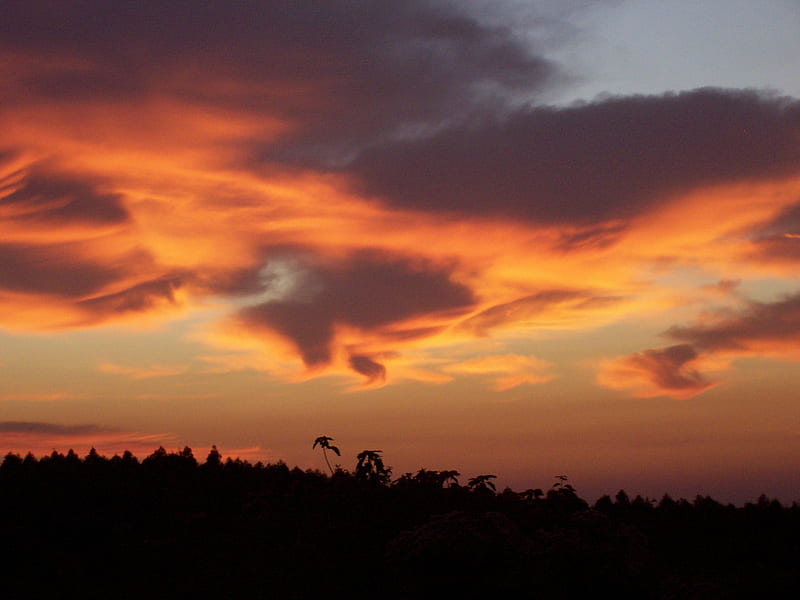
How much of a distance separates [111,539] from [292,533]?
3423 mm

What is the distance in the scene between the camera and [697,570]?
16.9 m

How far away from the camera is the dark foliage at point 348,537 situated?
47.5 ft

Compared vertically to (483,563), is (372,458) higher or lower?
higher

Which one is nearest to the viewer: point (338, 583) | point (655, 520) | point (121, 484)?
point (338, 583)

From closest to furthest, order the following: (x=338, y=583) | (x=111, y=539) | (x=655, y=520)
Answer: (x=338, y=583) → (x=111, y=539) → (x=655, y=520)

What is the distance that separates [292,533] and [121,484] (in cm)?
431

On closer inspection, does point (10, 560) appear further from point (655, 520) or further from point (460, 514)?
point (655, 520)

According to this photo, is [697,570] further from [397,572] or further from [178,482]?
[178,482]

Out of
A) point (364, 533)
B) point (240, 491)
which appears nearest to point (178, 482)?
point (240, 491)

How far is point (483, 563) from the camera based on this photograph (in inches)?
560

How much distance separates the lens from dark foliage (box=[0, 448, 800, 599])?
47.5 ft

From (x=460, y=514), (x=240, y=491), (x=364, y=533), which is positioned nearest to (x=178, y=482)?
(x=240, y=491)

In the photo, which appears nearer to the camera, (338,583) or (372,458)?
(338,583)

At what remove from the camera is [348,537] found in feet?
56.4
